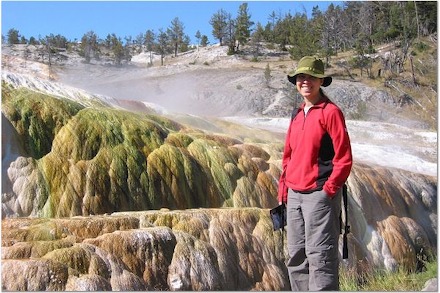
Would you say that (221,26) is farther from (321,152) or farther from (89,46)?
(321,152)

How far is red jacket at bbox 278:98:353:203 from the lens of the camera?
262cm

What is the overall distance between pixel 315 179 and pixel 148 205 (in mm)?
3735

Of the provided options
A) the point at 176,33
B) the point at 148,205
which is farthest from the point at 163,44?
the point at 148,205

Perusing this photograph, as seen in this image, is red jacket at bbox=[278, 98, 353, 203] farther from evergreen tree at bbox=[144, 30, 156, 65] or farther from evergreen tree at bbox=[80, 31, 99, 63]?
evergreen tree at bbox=[144, 30, 156, 65]

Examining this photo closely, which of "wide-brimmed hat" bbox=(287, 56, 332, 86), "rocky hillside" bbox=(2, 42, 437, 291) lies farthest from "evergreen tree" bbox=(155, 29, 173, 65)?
"wide-brimmed hat" bbox=(287, 56, 332, 86)

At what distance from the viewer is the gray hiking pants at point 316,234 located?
8.80 ft

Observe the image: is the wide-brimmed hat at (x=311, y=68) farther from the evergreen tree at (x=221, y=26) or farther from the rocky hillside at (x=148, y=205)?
the evergreen tree at (x=221, y=26)

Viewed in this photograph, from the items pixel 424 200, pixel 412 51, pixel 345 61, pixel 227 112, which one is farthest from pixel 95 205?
pixel 412 51

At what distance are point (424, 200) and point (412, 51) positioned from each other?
27.7 metres

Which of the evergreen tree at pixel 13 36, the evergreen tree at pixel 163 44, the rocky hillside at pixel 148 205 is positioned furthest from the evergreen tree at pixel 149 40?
the rocky hillside at pixel 148 205

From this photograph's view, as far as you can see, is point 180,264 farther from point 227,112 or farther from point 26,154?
point 227,112

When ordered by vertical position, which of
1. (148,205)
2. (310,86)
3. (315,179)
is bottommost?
(148,205)

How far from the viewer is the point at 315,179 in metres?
2.70

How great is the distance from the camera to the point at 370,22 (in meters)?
41.0
